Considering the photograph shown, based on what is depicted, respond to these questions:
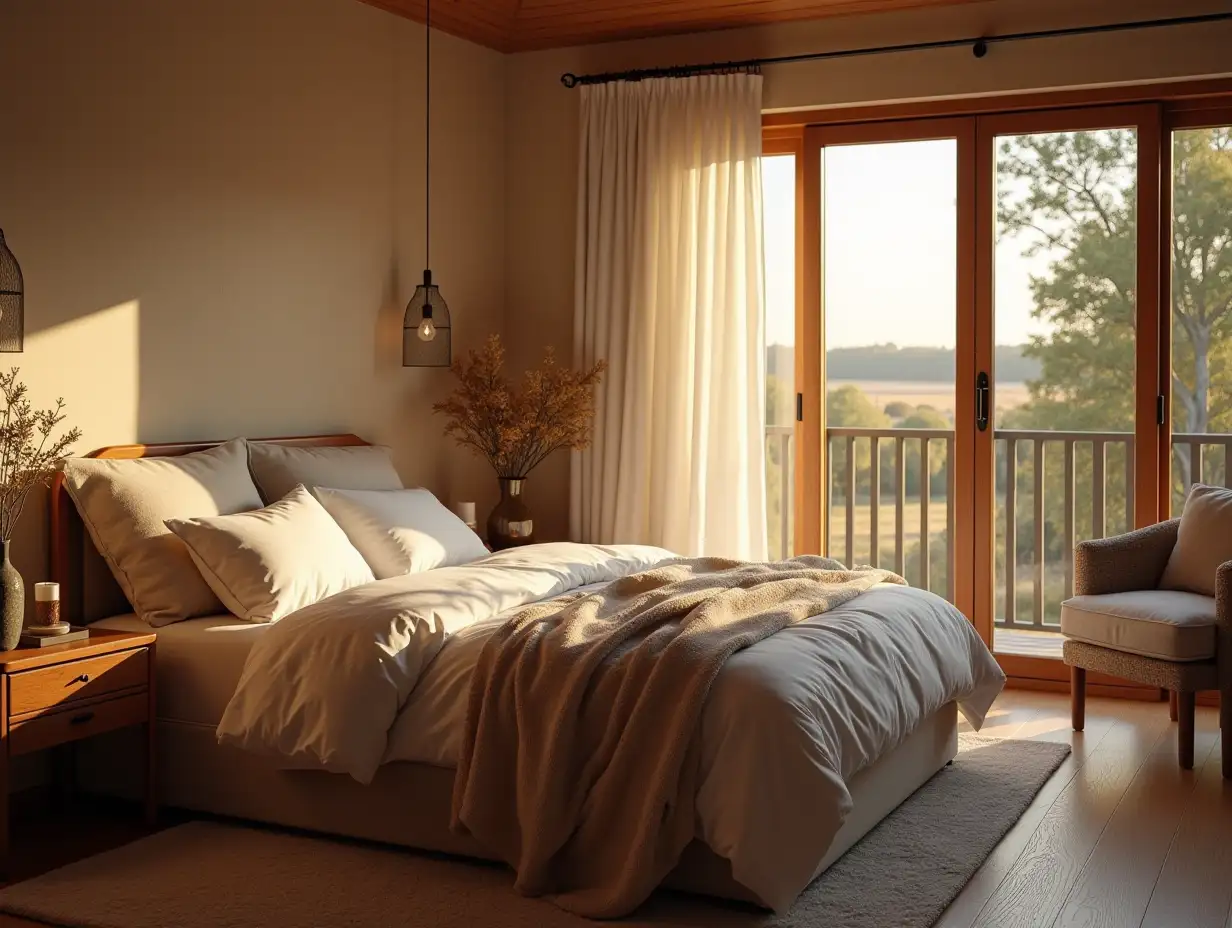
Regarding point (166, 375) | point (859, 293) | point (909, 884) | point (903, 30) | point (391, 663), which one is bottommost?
point (909, 884)

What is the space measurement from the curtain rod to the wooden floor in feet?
8.87

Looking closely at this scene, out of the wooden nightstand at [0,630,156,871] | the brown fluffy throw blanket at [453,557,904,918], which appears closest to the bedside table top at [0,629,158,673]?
the wooden nightstand at [0,630,156,871]

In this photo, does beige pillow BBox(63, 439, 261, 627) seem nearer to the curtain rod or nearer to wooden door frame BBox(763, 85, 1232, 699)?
wooden door frame BBox(763, 85, 1232, 699)

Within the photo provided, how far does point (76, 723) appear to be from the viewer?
142 inches

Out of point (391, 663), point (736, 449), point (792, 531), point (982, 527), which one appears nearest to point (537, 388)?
point (736, 449)

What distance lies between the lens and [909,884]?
338 centimetres

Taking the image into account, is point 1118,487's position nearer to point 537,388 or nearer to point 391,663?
point 537,388

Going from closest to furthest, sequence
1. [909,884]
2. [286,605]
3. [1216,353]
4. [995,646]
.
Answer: [909,884] → [286,605] → [1216,353] → [995,646]

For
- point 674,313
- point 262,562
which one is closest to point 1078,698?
point 674,313

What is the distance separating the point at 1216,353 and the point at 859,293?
1.49m

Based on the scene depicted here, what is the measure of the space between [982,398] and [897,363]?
1.37ft

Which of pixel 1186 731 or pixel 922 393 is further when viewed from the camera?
pixel 922 393

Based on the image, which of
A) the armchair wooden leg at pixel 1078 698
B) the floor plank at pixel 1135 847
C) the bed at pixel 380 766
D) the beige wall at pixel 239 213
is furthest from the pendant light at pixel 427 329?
the floor plank at pixel 1135 847

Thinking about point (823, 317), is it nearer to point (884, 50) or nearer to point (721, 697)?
point (884, 50)
